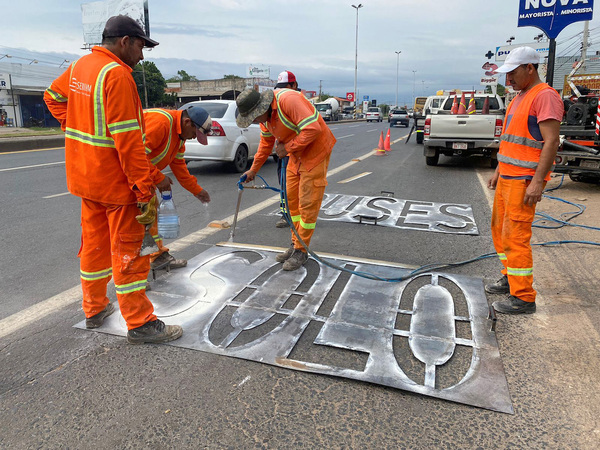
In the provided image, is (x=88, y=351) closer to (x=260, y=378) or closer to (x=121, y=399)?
(x=121, y=399)

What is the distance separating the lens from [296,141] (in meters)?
4.15

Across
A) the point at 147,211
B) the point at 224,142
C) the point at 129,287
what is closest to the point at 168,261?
the point at 129,287

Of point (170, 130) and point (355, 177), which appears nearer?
point (170, 130)

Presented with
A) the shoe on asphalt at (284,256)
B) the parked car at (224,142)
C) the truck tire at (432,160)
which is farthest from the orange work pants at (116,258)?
the truck tire at (432,160)

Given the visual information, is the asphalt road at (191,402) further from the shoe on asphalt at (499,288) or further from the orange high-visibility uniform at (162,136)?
the orange high-visibility uniform at (162,136)

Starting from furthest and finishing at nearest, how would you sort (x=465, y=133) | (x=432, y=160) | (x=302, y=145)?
(x=432, y=160) < (x=465, y=133) < (x=302, y=145)

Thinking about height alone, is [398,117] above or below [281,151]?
above

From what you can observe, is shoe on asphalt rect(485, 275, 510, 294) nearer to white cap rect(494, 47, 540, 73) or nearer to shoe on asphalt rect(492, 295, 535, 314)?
shoe on asphalt rect(492, 295, 535, 314)

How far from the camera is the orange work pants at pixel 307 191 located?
4.35 meters

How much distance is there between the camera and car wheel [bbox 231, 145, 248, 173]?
10.1 metres

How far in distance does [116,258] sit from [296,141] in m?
1.99

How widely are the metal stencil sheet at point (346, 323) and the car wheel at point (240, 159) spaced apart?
5.89 meters

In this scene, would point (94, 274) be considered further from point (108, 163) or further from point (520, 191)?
point (520, 191)

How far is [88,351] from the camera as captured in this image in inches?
113
